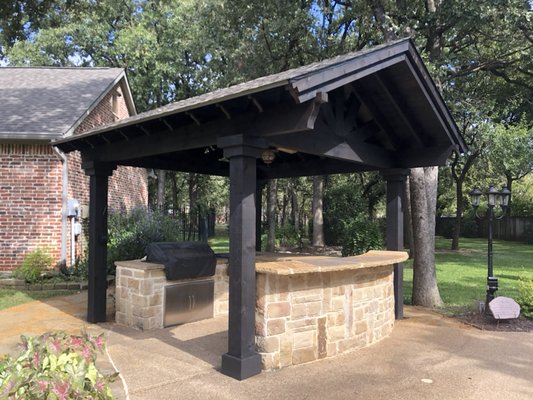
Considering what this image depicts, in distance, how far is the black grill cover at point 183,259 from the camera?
21.2ft

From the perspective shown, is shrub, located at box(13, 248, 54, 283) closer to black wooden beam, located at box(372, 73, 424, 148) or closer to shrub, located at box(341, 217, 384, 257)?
shrub, located at box(341, 217, 384, 257)

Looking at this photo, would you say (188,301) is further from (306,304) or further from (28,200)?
(28,200)

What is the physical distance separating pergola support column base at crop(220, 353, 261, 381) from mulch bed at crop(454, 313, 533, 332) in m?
3.90

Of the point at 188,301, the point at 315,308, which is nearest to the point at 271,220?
the point at 188,301

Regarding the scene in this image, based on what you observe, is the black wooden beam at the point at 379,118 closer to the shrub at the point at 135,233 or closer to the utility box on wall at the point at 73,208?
the shrub at the point at 135,233

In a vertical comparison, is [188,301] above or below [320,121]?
below

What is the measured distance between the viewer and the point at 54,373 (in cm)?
261

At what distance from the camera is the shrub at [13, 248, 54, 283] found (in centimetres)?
987

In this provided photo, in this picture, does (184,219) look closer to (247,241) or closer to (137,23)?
(247,241)

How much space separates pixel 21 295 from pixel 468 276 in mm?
11464

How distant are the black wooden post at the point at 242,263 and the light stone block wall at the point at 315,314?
18 cm

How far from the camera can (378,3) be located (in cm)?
967

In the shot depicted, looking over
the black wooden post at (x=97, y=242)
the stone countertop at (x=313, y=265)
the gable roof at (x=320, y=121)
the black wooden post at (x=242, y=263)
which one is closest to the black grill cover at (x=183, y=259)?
the black wooden post at (x=97, y=242)

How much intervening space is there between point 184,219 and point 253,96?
963 centimetres
